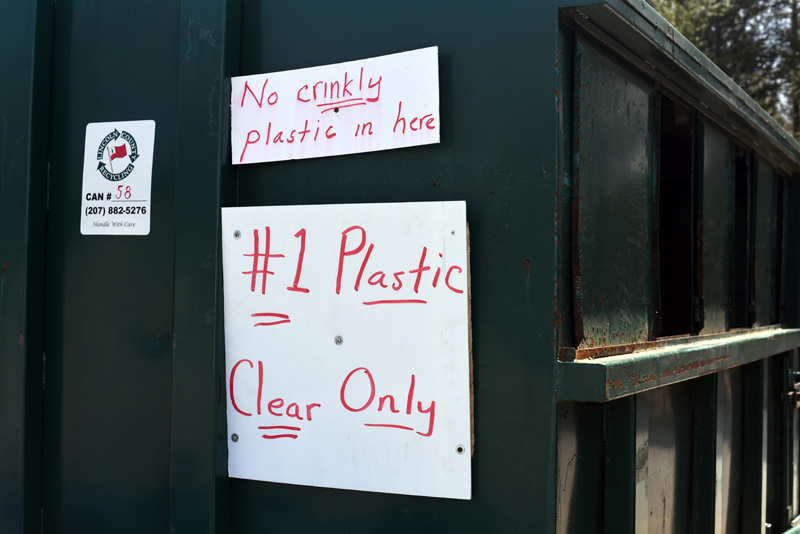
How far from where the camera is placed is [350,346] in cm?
194

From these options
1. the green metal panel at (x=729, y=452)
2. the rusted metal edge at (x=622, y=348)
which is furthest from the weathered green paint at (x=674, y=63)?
the green metal panel at (x=729, y=452)

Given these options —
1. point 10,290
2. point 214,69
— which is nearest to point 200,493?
point 10,290

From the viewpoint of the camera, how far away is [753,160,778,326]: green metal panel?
3.80 meters

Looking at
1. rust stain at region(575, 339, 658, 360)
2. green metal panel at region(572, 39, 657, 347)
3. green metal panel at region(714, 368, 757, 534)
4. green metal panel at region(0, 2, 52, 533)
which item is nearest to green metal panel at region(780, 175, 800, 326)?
green metal panel at region(714, 368, 757, 534)

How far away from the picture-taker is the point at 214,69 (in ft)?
6.85

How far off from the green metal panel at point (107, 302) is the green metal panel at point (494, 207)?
535 mm

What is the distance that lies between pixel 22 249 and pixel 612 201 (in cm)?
173

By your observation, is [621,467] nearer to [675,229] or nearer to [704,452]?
[704,452]

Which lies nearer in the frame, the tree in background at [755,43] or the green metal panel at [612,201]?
the green metal panel at [612,201]

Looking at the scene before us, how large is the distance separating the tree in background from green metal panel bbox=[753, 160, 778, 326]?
10.2m

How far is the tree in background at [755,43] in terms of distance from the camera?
13.5 meters

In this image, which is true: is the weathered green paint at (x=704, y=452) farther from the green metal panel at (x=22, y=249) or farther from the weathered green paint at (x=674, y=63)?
the green metal panel at (x=22, y=249)

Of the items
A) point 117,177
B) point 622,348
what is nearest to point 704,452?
point 622,348

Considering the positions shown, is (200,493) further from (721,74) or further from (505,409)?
(721,74)
